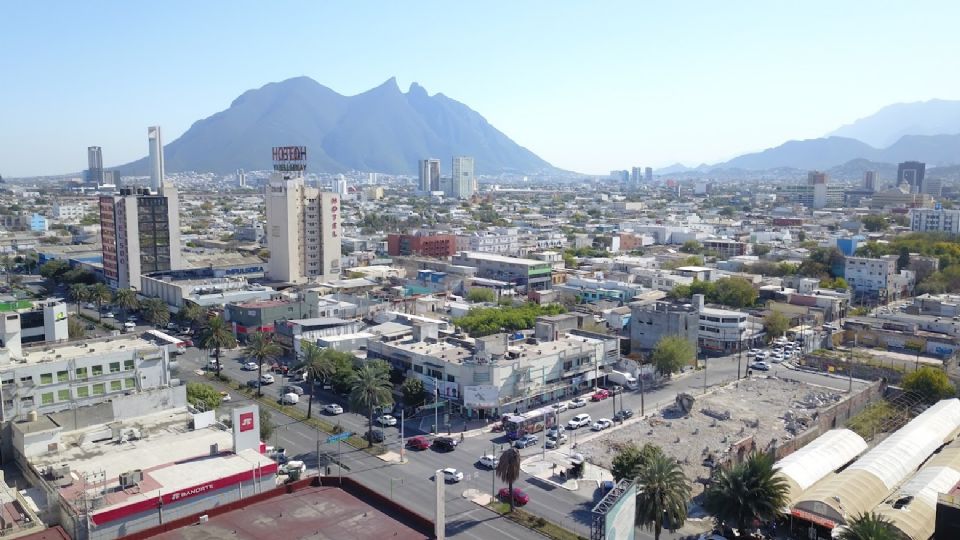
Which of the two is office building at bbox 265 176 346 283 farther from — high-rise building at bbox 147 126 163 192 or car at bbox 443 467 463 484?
car at bbox 443 467 463 484

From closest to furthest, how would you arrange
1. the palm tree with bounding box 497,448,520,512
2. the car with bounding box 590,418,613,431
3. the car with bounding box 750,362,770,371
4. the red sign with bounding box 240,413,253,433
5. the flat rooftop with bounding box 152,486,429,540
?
the flat rooftop with bounding box 152,486,429,540 < the red sign with bounding box 240,413,253,433 < the palm tree with bounding box 497,448,520,512 < the car with bounding box 590,418,613,431 < the car with bounding box 750,362,770,371

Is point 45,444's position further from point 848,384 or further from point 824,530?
point 848,384

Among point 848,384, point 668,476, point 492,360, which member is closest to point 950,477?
point 668,476

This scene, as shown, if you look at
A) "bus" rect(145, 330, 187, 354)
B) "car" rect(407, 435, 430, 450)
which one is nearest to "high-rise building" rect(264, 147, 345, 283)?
"bus" rect(145, 330, 187, 354)

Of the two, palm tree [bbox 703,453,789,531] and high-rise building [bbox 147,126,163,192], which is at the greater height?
high-rise building [bbox 147,126,163,192]

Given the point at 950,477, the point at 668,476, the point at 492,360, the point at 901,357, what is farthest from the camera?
the point at 901,357

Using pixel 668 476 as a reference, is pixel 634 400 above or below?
below
